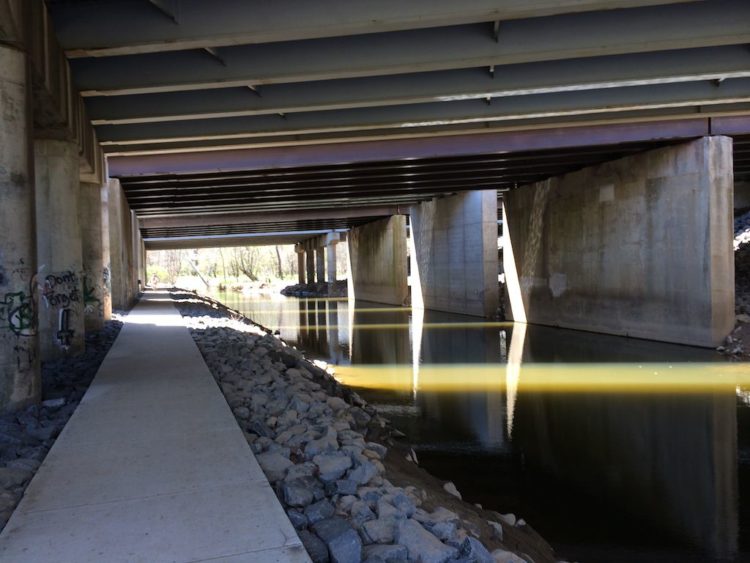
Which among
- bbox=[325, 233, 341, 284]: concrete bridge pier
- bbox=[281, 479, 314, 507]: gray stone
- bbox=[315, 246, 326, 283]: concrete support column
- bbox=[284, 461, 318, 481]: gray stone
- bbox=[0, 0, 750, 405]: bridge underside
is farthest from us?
bbox=[315, 246, 326, 283]: concrete support column

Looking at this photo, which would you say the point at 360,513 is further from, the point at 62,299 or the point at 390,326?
the point at 390,326

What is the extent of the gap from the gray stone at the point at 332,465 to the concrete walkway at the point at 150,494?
1.69 ft

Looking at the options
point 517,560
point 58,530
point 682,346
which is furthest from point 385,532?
point 682,346

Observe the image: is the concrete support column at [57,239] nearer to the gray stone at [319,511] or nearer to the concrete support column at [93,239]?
the concrete support column at [93,239]

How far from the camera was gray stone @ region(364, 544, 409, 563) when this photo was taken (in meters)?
3.40

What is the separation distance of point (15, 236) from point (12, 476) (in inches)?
111

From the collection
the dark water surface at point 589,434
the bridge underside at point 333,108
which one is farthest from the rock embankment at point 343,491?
the bridge underside at point 333,108

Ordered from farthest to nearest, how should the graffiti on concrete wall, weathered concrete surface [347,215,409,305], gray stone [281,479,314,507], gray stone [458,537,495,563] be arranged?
weathered concrete surface [347,215,409,305]
the graffiti on concrete wall
gray stone [281,479,314,507]
gray stone [458,537,495,563]

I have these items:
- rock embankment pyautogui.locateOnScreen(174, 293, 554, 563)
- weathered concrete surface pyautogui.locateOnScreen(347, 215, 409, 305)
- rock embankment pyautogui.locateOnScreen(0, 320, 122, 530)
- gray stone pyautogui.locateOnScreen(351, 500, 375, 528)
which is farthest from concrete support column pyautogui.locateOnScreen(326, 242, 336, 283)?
gray stone pyautogui.locateOnScreen(351, 500, 375, 528)

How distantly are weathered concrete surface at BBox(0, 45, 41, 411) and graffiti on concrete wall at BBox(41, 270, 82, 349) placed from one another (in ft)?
13.2

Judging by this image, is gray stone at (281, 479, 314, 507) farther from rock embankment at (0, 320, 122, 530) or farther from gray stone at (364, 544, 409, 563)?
rock embankment at (0, 320, 122, 530)

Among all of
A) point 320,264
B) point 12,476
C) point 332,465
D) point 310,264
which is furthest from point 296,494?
point 310,264

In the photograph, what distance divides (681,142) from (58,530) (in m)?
17.1

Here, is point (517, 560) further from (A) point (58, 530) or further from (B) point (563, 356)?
(B) point (563, 356)
